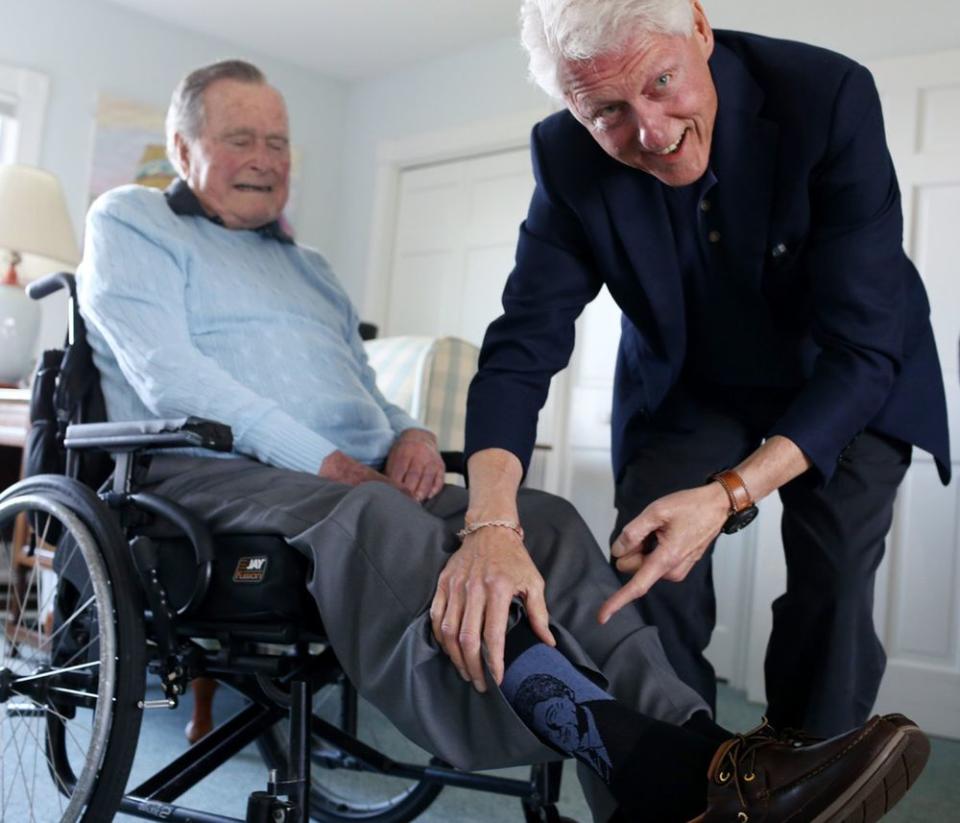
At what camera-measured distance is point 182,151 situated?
1889 mm

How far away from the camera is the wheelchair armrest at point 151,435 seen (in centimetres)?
132

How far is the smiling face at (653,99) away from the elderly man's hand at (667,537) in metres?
0.39

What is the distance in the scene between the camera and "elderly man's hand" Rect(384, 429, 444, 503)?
5.32 feet

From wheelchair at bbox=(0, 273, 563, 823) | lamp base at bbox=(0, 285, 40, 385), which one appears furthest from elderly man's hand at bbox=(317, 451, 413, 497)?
lamp base at bbox=(0, 285, 40, 385)

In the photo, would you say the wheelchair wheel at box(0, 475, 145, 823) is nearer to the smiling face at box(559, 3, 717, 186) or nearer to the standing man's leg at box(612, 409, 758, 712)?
the standing man's leg at box(612, 409, 758, 712)

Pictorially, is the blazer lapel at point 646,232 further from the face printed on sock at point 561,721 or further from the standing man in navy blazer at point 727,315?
the face printed on sock at point 561,721

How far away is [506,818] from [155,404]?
914 millimetres

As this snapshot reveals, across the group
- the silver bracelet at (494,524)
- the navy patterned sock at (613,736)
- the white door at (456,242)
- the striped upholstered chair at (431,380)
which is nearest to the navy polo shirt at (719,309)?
the silver bracelet at (494,524)

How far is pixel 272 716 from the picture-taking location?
145 cm

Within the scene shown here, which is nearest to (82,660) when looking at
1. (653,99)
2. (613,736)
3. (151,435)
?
(151,435)

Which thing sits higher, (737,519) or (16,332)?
(16,332)

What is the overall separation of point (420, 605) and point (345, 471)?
17.8 inches

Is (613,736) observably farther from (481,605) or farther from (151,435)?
(151,435)

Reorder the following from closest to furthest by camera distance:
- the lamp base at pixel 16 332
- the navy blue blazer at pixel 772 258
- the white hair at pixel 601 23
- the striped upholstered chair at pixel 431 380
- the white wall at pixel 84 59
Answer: the white hair at pixel 601 23, the navy blue blazer at pixel 772 258, the striped upholstered chair at pixel 431 380, the lamp base at pixel 16 332, the white wall at pixel 84 59
